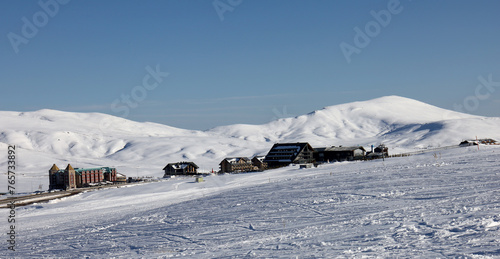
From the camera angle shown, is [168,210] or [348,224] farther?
[168,210]

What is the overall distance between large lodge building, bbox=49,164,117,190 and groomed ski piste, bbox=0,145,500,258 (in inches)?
2068

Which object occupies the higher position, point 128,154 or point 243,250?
point 128,154

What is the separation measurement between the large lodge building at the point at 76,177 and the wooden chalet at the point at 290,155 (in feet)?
109

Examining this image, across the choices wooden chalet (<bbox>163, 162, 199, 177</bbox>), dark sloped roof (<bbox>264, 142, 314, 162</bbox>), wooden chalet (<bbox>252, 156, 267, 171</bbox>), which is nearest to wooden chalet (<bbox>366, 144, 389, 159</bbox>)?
dark sloped roof (<bbox>264, 142, 314, 162</bbox>)

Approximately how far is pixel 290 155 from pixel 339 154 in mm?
9213

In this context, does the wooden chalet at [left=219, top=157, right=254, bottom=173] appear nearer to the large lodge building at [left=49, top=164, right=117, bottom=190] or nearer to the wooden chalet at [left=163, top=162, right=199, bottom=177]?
the wooden chalet at [left=163, top=162, right=199, bottom=177]

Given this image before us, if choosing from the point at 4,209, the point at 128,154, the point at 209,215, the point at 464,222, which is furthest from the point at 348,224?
the point at 128,154

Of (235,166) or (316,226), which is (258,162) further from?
(316,226)

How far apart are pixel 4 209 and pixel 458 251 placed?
4631cm

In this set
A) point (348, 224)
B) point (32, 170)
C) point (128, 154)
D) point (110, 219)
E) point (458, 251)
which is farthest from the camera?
point (128, 154)

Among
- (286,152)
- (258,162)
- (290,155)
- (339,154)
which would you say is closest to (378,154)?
(339,154)

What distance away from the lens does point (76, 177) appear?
272 feet

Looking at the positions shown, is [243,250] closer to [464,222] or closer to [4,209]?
[464,222]

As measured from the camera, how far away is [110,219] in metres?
27.1
